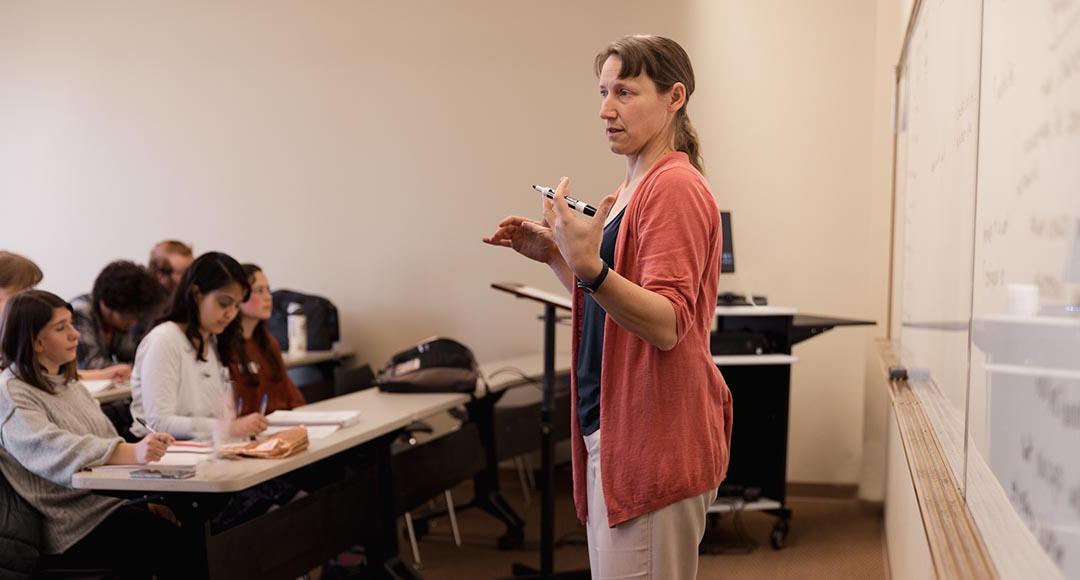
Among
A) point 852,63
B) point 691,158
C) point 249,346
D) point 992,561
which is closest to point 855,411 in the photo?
point 852,63

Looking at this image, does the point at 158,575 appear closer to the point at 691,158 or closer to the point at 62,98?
the point at 691,158

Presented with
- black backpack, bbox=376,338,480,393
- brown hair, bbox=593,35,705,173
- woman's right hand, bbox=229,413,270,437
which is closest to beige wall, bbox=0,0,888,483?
black backpack, bbox=376,338,480,393

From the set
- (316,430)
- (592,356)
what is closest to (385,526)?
(316,430)

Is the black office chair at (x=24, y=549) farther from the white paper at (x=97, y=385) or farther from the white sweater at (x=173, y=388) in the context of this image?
the white paper at (x=97, y=385)

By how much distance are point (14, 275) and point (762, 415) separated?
3016mm

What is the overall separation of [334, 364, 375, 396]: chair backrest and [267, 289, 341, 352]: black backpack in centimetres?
93

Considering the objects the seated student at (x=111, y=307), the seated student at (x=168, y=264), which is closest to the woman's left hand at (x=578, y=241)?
the seated student at (x=111, y=307)

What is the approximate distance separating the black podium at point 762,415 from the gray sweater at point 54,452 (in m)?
2.55

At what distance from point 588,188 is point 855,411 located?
1859 millimetres

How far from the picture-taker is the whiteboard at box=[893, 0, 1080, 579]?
0.78 m

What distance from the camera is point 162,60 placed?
6.11 meters

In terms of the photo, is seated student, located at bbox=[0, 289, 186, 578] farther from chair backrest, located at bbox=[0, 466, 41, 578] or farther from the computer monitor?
the computer monitor

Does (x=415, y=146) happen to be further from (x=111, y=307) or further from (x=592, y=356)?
(x=592, y=356)

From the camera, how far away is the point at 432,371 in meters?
3.84
